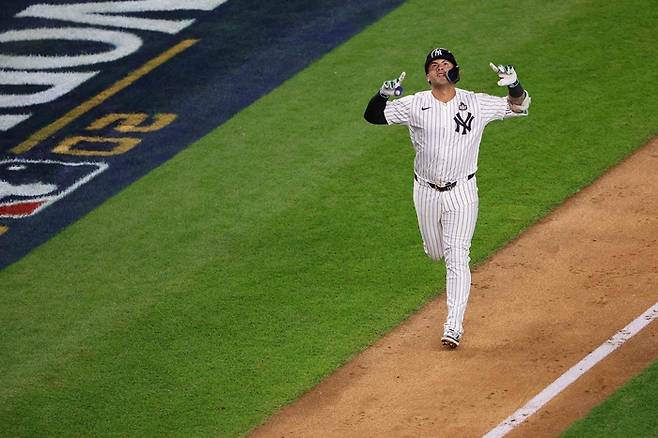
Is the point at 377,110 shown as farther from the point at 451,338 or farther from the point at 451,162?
the point at 451,338

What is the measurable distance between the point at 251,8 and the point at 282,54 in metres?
1.57

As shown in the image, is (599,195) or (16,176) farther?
(16,176)

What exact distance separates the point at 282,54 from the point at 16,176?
3546mm

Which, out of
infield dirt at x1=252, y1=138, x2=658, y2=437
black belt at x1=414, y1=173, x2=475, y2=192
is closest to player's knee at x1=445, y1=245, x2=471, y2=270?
black belt at x1=414, y1=173, x2=475, y2=192

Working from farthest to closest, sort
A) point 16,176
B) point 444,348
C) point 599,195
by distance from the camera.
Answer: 1. point 16,176
2. point 599,195
3. point 444,348

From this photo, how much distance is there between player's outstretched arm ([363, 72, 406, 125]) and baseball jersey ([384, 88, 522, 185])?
51mm

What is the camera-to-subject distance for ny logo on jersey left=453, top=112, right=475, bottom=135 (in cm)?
986

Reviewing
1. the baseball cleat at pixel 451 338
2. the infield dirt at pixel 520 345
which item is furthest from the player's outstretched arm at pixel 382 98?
the infield dirt at pixel 520 345

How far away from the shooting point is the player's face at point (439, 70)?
32.2ft

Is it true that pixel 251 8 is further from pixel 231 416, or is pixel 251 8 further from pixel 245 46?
pixel 231 416

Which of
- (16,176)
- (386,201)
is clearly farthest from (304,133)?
(16,176)

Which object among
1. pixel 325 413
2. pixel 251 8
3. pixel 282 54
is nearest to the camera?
pixel 325 413

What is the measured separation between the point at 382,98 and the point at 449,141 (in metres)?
0.58

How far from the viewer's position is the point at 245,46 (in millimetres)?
16188
